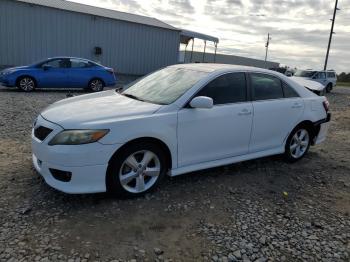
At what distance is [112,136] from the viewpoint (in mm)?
3787

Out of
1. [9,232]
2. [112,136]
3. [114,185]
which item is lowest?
[9,232]

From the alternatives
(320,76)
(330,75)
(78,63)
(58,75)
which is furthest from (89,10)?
(330,75)

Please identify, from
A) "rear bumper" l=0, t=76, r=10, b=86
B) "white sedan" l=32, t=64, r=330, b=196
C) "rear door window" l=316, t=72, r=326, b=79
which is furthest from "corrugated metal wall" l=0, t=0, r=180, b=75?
"white sedan" l=32, t=64, r=330, b=196

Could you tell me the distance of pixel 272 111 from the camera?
5.30 meters

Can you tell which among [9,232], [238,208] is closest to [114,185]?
[9,232]

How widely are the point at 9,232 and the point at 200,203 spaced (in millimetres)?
2022

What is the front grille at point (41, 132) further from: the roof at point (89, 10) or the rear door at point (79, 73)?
the roof at point (89, 10)

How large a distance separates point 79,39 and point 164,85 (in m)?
16.2

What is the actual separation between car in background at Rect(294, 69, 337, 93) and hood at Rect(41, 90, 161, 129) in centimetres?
2133

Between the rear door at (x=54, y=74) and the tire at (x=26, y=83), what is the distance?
0.88 ft

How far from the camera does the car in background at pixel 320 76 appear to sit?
24034 millimetres

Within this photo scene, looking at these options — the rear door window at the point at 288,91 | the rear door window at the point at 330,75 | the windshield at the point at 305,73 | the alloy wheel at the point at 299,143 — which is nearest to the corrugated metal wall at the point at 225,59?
the windshield at the point at 305,73

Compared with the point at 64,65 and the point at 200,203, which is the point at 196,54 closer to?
the point at 64,65

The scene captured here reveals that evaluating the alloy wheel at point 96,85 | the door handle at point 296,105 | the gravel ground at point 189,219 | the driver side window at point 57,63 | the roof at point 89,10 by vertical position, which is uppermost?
the roof at point 89,10
